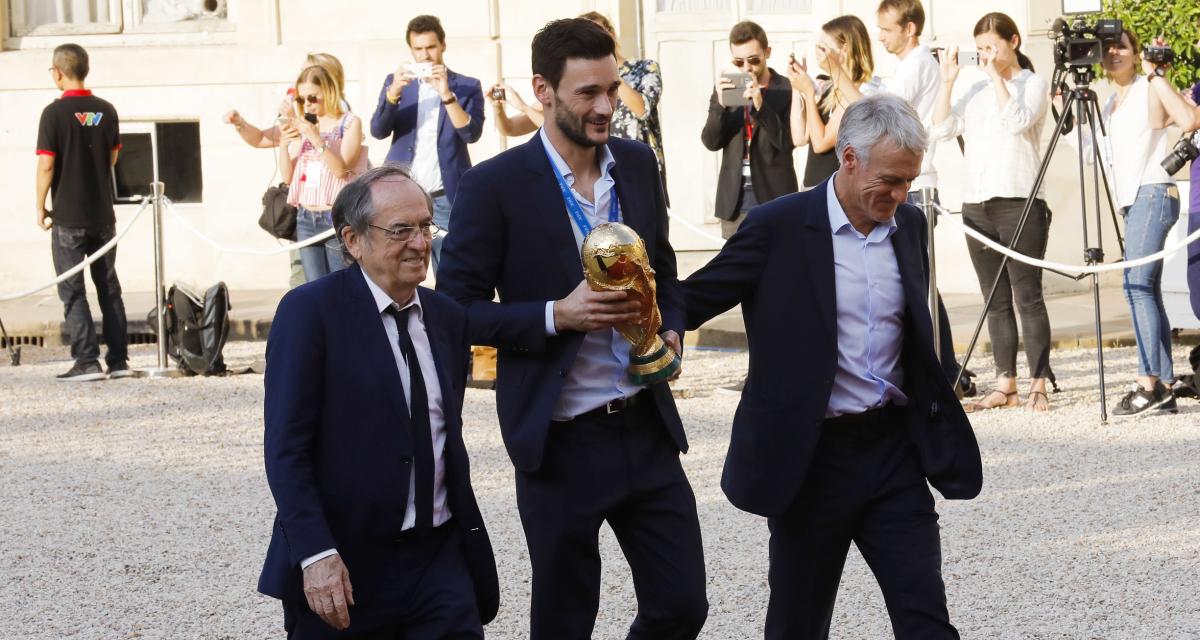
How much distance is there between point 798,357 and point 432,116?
21.7 ft

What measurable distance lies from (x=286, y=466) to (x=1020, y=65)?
6651 millimetres

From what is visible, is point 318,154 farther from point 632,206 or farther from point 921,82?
point 632,206

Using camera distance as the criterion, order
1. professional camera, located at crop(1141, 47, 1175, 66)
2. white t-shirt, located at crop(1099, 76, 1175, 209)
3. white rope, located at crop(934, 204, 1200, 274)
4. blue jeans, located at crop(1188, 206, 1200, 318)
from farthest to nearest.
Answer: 1. blue jeans, located at crop(1188, 206, 1200, 318)
2. white t-shirt, located at crop(1099, 76, 1175, 209)
3. professional camera, located at crop(1141, 47, 1175, 66)
4. white rope, located at crop(934, 204, 1200, 274)

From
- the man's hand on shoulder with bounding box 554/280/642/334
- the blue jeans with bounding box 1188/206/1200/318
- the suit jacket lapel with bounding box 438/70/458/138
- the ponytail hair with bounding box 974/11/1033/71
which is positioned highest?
the ponytail hair with bounding box 974/11/1033/71

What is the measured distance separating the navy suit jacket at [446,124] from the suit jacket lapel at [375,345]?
657 centimetres

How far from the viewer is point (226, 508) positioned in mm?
7789

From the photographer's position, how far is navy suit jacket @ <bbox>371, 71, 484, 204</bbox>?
10477 millimetres

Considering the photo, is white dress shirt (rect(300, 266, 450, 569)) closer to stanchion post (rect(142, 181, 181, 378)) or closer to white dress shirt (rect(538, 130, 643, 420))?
white dress shirt (rect(538, 130, 643, 420))

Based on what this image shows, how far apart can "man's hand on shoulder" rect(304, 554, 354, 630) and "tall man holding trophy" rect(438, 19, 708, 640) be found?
668mm

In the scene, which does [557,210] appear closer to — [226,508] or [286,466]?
[286,466]

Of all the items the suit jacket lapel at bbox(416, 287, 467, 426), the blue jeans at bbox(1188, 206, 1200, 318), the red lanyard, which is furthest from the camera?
the red lanyard

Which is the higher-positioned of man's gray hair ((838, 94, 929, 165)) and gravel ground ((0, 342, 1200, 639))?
man's gray hair ((838, 94, 929, 165))

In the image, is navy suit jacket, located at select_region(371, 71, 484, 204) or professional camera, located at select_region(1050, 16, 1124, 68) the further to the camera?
navy suit jacket, located at select_region(371, 71, 484, 204)

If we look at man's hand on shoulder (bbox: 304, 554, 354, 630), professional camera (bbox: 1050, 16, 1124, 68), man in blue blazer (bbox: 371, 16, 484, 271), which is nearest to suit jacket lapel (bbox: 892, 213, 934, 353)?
man's hand on shoulder (bbox: 304, 554, 354, 630)
